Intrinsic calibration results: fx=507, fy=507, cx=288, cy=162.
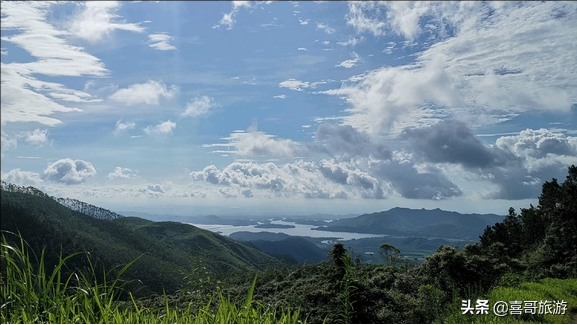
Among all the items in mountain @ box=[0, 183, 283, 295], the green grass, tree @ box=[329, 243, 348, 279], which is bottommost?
mountain @ box=[0, 183, 283, 295]

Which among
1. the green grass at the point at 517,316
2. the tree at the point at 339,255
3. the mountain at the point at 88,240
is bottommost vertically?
the mountain at the point at 88,240

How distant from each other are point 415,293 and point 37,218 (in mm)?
147944

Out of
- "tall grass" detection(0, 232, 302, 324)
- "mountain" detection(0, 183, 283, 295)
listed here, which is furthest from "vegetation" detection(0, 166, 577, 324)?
"mountain" detection(0, 183, 283, 295)

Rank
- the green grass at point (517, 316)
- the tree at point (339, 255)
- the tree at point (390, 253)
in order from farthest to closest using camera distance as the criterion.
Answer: the tree at point (390, 253) < the tree at point (339, 255) < the green grass at point (517, 316)

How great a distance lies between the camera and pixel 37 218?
140250mm

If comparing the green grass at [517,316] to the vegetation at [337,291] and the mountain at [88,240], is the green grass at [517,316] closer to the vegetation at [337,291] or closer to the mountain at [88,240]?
the vegetation at [337,291]

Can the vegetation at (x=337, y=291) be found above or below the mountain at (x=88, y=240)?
above

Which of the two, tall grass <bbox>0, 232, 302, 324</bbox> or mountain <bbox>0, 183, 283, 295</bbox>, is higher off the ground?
tall grass <bbox>0, 232, 302, 324</bbox>

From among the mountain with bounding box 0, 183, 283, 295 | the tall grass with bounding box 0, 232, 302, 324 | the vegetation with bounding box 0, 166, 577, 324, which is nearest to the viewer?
the tall grass with bounding box 0, 232, 302, 324

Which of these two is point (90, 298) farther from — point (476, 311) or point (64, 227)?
point (64, 227)

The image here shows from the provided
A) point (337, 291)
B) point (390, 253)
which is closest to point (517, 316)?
point (337, 291)

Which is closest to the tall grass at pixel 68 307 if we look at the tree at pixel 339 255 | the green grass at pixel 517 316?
the green grass at pixel 517 316

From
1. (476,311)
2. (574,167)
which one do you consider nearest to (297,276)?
(476,311)

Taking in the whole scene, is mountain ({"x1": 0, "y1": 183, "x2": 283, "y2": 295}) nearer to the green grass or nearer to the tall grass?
the green grass
